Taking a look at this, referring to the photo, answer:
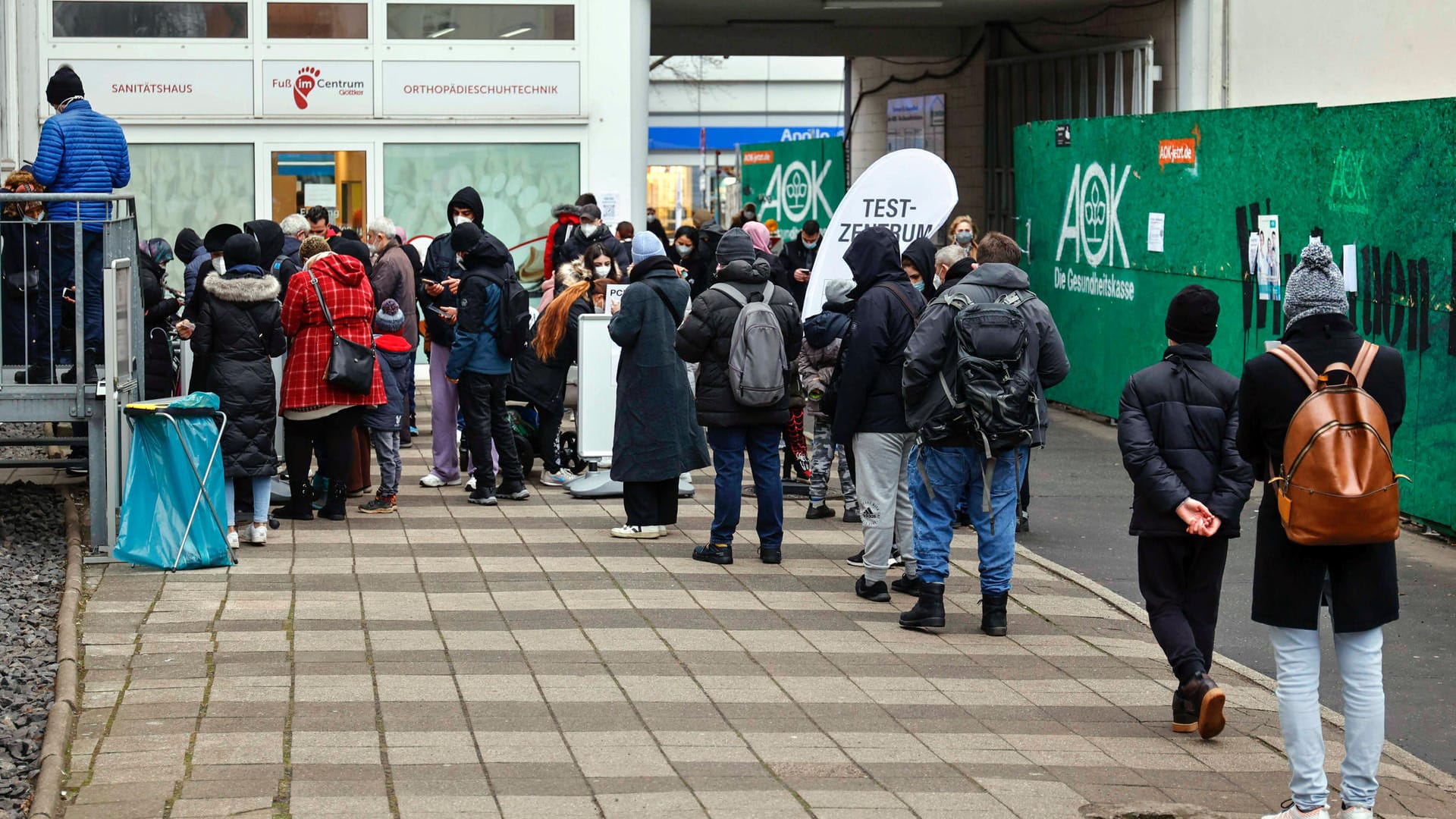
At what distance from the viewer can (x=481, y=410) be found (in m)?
11.3

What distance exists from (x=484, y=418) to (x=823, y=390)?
2314mm

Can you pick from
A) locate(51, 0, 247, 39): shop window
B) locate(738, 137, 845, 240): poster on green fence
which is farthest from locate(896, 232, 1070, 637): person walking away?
locate(738, 137, 845, 240): poster on green fence

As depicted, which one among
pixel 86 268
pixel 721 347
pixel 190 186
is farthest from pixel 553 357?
pixel 190 186

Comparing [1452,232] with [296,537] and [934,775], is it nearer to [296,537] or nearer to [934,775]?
[934,775]

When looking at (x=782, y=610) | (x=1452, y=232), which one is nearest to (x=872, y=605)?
(x=782, y=610)

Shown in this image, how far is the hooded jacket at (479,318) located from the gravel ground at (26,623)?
262cm

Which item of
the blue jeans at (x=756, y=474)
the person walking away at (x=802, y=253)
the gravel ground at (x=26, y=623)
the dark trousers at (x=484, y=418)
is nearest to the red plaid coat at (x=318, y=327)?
the dark trousers at (x=484, y=418)

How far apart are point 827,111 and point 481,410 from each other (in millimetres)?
42647

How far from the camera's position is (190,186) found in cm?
1852

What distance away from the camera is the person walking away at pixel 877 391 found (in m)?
8.44

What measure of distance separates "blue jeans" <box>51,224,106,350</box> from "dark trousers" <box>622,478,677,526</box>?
10.2 feet

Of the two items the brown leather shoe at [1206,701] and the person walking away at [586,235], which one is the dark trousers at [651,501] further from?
the person walking away at [586,235]

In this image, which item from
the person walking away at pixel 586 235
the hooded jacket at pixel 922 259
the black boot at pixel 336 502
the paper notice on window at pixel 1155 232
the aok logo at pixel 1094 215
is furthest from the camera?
the aok logo at pixel 1094 215

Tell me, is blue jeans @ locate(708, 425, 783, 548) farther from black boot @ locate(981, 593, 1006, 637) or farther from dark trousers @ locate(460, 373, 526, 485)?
dark trousers @ locate(460, 373, 526, 485)
